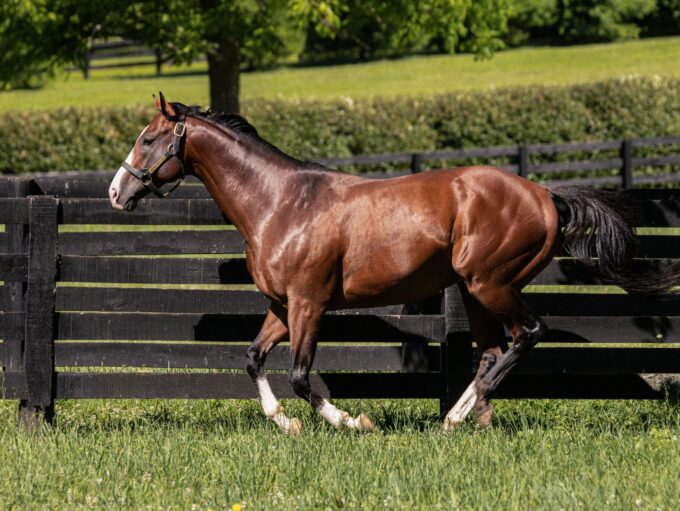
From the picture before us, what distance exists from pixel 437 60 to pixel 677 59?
39.9 feet

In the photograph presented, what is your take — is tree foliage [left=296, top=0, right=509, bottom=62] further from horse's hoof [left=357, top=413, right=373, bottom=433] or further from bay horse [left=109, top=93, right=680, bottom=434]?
horse's hoof [left=357, top=413, right=373, bottom=433]

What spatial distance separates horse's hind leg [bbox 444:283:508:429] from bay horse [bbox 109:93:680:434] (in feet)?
0.04

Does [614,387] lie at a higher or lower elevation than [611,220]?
lower

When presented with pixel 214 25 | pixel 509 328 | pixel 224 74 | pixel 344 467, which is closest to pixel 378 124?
pixel 224 74

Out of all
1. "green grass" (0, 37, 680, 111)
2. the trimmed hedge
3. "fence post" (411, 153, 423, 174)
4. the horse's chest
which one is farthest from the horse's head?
"green grass" (0, 37, 680, 111)

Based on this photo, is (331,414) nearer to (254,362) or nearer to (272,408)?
(272,408)

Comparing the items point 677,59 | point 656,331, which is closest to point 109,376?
point 656,331

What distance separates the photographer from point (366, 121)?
28016 mm

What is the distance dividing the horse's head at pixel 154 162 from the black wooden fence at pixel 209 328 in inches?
15.5

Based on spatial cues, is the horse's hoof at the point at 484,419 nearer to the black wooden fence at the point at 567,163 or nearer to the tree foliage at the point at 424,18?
the tree foliage at the point at 424,18

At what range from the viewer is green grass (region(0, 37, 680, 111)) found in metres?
48.8

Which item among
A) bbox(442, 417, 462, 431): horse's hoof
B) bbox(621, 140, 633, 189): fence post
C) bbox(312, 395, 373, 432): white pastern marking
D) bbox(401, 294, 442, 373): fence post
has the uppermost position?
bbox(401, 294, 442, 373): fence post

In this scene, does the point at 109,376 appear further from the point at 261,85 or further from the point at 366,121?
the point at 261,85

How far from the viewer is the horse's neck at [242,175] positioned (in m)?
7.12
